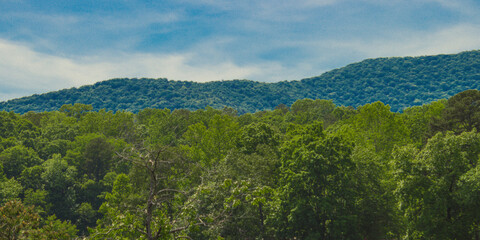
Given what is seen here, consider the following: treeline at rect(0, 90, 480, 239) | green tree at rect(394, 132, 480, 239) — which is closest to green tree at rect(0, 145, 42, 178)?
treeline at rect(0, 90, 480, 239)

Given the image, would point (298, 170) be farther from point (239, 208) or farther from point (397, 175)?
point (397, 175)

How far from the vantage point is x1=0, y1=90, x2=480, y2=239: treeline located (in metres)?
10.7

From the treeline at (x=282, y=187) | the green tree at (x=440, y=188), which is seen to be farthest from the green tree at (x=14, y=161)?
the green tree at (x=440, y=188)

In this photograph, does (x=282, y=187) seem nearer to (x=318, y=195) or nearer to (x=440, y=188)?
(x=318, y=195)

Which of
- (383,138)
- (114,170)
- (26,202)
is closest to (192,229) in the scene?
(383,138)

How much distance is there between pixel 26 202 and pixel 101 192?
34.0 feet

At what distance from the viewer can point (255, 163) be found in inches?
1191

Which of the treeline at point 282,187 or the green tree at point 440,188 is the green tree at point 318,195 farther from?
the green tree at point 440,188

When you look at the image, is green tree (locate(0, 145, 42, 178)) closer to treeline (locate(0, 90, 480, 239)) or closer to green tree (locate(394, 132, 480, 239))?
treeline (locate(0, 90, 480, 239))

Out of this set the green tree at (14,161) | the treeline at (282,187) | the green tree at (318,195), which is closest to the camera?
the treeline at (282,187)

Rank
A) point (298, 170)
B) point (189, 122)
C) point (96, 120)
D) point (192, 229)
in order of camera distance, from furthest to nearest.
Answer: point (189, 122), point (96, 120), point (298, 170), point (192, 229)

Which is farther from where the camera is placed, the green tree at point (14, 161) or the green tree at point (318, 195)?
the green tree at point (14, 161)

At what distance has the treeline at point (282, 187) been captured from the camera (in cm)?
1072

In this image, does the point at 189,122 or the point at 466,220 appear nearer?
the point at 466,220
